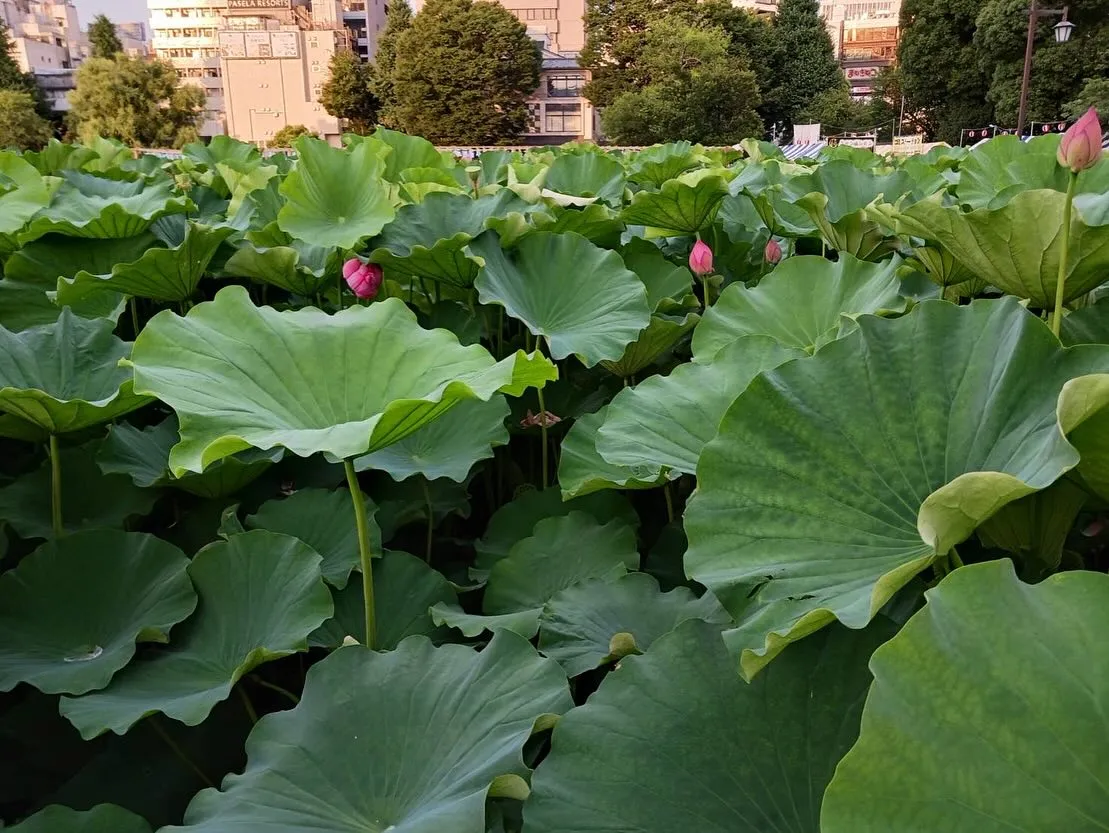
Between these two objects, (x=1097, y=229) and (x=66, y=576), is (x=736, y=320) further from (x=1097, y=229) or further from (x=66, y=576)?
(x=66, y=576)

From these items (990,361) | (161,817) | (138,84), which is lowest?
(161,817)

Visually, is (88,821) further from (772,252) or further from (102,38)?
(102,38)

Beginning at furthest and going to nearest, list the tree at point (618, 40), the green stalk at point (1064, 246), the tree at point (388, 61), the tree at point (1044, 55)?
the tree at point (388, 61) → the tree at point (618, 40) → the tree at point (1044, 55) → the green stalk at point (1064, 246)

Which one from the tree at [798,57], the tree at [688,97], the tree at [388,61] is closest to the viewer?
the tree at [688,97]

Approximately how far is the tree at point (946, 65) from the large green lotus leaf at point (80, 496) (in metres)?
20.2

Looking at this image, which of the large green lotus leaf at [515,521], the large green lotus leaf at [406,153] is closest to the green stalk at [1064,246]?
the large green lotus leaf at [515,521]

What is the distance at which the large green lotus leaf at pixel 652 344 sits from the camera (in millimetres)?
1035

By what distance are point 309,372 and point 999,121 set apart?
19.3 m

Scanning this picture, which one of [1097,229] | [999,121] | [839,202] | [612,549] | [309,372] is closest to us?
[1097,229]

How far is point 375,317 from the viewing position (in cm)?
73

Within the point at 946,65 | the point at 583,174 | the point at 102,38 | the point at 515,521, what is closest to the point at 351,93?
the point at 102,38

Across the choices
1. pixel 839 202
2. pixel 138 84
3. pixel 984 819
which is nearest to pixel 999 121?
pixel 839 202

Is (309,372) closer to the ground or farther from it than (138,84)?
closer to the ground

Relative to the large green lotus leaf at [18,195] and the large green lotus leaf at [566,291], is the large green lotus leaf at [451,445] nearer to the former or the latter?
the large green lotus leaf at [566,291]
